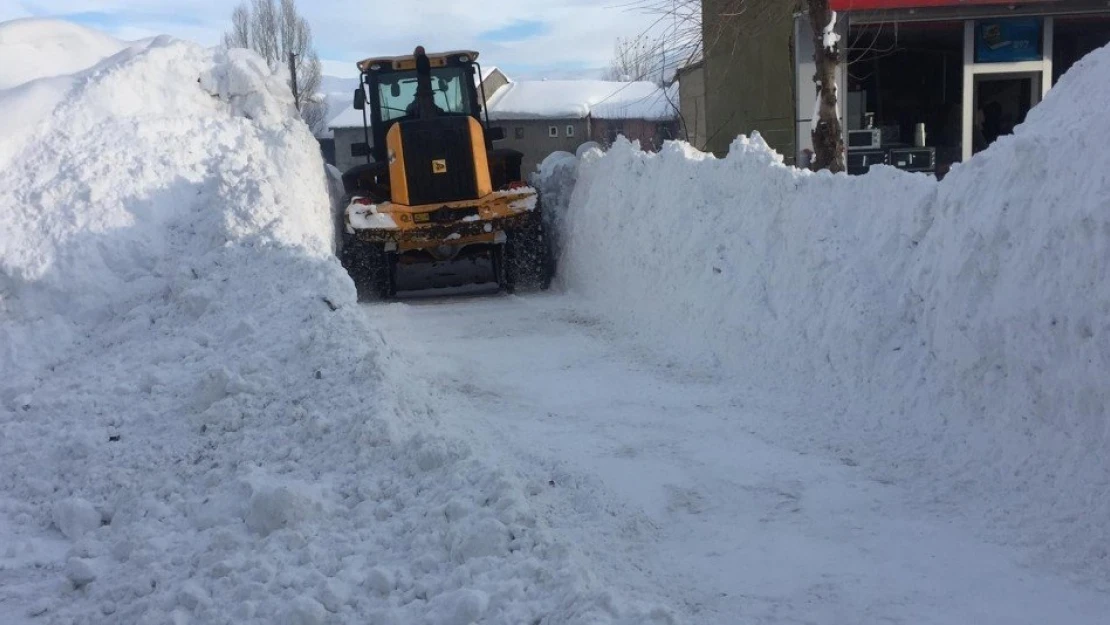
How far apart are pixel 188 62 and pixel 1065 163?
10.4 meters

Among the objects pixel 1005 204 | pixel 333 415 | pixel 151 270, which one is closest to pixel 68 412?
pixel 333 415

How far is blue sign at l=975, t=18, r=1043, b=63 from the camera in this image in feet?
50.7

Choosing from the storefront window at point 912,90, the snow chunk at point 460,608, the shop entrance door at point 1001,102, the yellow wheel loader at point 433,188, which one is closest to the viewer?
the snow chunk at point 460,608

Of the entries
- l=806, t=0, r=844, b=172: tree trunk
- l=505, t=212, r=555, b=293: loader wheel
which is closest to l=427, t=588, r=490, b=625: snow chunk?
l=806, t=0, r=844, b=172: tree trunk

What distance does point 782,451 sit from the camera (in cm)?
599

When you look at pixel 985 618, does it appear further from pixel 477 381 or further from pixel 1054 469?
pixel 477 381

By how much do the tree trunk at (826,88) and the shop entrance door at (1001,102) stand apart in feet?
20.5

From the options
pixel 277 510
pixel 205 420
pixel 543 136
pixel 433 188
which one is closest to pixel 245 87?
pixel 433 188

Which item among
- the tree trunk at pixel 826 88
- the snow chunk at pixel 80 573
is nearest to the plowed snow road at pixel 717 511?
the snow chunk at pixel 80 573

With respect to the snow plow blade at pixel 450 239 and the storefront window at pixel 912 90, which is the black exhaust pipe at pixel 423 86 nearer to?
the snow plow blade at pixel 450 239

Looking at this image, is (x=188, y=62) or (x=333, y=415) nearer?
(x=333, y=415)

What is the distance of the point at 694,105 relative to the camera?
24531 millimetres

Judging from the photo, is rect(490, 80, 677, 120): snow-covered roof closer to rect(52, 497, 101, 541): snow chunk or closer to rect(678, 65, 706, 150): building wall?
rect(678, 65, 706, 150): building wall

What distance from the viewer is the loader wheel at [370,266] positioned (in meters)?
12.9
